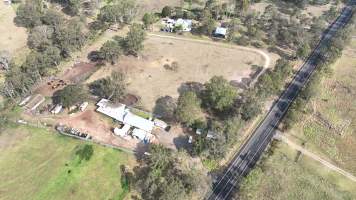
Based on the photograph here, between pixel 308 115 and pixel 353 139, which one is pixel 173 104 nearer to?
pixel 308 115

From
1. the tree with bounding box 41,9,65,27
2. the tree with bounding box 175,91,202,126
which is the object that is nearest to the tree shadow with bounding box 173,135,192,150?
the tree with bounding box 175,91,202,126

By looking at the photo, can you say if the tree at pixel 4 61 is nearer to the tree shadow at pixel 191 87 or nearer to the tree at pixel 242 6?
the tree shadow at pixel 191 87

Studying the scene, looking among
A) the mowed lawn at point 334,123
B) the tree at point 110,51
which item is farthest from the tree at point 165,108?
the mowed lawn at point 334,123

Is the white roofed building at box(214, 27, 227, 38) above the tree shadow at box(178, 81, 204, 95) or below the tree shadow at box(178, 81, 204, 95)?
above

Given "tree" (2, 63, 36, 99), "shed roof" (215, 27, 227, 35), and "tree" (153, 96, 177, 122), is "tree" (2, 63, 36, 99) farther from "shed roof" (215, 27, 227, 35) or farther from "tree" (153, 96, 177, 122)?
"shed roof" (215, 27, 227, 35)

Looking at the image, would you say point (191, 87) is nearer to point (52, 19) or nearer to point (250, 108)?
point (250, 108)
